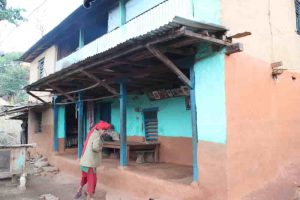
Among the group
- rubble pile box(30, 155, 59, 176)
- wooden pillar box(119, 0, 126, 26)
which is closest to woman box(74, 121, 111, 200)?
wooden pillar box(119, 0, 126, 26)

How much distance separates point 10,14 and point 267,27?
10.9 meters

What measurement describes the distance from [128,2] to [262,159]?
618cm

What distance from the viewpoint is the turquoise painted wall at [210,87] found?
210 inches

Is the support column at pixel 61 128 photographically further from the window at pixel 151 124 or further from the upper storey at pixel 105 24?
the window at pixel 151 124

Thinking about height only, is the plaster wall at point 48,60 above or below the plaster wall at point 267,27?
above

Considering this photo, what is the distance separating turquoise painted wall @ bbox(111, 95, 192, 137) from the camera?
8484 mm

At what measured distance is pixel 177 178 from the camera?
6504 mm

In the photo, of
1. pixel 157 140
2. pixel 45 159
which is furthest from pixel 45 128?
pixel 157 140

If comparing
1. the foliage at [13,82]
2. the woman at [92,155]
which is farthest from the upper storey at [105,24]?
the foliage at [13,82]

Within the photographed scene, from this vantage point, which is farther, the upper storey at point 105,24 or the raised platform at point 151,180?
the upper storey at point 105,24

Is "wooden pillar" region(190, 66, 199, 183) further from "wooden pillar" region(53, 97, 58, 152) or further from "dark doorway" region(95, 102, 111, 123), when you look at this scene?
"wooden pillar" region(53, 97, 58, 152)

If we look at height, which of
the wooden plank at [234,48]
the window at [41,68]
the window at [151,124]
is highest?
the window at [41,68]

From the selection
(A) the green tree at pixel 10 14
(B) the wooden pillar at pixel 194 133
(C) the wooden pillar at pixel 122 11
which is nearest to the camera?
(B) the wooden pillar at pixel 194 133

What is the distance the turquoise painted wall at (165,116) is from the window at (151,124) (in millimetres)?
181
